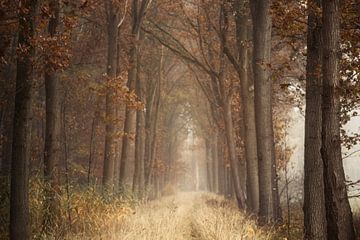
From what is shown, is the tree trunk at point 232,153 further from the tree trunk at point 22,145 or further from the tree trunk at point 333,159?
the tree trunk at point 333,159

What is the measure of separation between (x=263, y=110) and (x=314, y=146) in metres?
3.28

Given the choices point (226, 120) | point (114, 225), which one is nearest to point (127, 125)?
point (226, 120)

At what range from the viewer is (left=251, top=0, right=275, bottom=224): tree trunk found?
10117 mm

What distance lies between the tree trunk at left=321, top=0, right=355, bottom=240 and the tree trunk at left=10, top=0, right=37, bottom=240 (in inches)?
177

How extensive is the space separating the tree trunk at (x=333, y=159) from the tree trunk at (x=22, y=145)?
14.8 feet

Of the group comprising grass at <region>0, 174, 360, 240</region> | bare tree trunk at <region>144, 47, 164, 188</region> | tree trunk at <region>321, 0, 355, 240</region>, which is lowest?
grass at <region>0, 174, 360, 240</region>

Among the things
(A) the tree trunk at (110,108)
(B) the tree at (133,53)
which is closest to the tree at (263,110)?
(A) the tree trunk at (110,108)

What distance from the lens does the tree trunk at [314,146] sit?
681 cm

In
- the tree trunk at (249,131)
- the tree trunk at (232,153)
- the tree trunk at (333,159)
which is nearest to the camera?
the tree trunk at (333,159)

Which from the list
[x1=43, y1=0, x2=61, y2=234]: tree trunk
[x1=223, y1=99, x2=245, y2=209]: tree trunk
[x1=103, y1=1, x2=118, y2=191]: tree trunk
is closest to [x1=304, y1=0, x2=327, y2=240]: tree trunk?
[x1=43, y1=0, x2=61, y2=234]: tree trunk

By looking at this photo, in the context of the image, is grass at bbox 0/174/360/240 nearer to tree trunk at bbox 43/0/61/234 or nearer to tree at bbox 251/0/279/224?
tree trunk at bbox 43/0/61/234

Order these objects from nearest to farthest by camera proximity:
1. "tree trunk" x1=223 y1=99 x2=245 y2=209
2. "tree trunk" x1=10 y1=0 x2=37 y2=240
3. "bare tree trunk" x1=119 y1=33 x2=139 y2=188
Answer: "tree trunk" x1=10 y1=0 x2=37 y2=240
"tree trunk" x1=223 y1=99 x2=245 y2=209
"bare tree trunk" x1=119 y1=33 x2=139 y2=188

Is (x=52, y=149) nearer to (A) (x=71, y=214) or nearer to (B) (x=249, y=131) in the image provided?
(A) (x=71, y=214)

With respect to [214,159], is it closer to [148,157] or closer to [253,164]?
[148,157]
